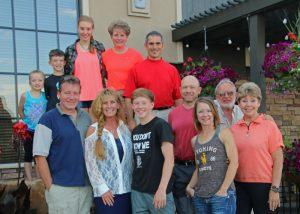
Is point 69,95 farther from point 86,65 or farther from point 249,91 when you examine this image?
point 249,91

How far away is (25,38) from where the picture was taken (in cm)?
719

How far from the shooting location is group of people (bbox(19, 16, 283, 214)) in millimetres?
3385

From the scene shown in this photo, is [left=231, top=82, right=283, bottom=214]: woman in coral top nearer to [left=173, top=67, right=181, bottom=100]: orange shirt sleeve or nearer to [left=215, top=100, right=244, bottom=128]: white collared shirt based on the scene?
[left=215, top=100, right=244, bottom=128]: white collared shirt

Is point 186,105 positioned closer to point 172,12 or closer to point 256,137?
point 256,137

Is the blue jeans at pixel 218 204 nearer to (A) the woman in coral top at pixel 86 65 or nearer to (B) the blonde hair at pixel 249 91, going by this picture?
(B) the blonde hair at pixel 249 91

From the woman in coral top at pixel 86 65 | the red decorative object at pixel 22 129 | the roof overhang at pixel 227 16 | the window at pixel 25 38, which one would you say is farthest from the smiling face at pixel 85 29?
the roof overhang at pixel 227 16

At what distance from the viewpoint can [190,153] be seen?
3.82 m

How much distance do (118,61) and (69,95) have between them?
43.0 inches

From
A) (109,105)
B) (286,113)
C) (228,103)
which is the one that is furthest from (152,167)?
(286,113)

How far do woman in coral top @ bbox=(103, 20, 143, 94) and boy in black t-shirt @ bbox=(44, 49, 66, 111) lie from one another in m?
0.75

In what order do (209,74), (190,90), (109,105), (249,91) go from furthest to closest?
1. (209,74)
2. (190,90)
3. (249,91)
4. (109,105)

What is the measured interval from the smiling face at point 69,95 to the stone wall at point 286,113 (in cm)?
672

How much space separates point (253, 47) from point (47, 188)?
5052 mm

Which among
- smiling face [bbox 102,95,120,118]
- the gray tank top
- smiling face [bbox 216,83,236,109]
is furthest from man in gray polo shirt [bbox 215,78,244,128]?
smiling face [bbox 102,95,120,118]
